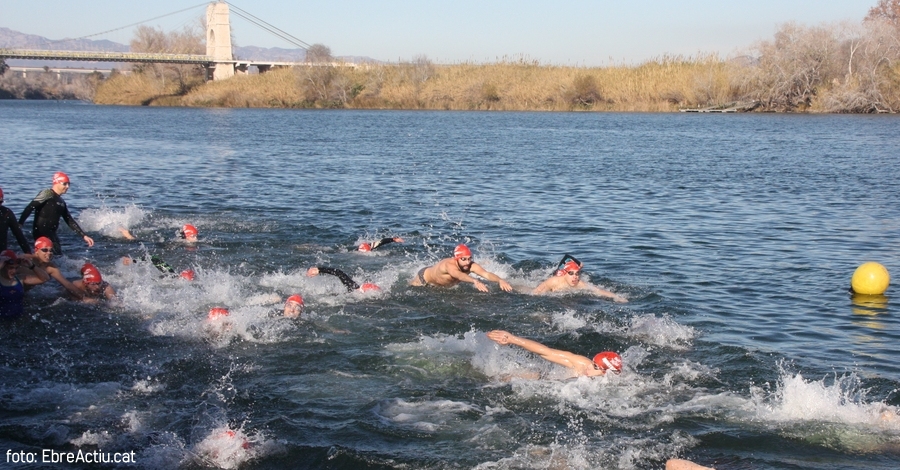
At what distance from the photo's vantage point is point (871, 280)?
42.8 ft

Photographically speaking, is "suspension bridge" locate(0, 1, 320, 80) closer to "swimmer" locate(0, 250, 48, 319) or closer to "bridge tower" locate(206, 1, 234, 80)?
"bridge tower" locate(206, 1, 234, 80)

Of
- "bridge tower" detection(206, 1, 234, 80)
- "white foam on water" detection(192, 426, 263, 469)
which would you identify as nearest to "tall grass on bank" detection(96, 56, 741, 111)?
"bridge tower" detection(206, 1, 234, 80)

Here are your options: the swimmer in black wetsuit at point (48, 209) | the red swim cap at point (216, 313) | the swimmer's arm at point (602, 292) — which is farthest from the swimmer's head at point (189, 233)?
the swimmer's arm at point (602, 292)

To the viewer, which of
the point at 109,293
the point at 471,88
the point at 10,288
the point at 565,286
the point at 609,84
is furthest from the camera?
the point at 471,88

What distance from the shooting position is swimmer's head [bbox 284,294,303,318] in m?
11.6

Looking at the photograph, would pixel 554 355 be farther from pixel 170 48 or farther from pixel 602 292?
pixel 170 48

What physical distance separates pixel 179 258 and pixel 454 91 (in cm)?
7048

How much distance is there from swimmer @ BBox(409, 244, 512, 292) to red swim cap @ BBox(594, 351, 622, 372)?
10.3 feet

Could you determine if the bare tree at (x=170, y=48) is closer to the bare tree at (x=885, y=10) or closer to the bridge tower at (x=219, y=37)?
the bridge tower at (x=219, y=37)

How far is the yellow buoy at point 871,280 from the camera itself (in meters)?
13.0

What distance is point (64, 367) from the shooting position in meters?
9.61

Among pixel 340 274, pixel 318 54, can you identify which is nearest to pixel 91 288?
pixel 340 274

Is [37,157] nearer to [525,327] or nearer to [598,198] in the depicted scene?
[598,198]

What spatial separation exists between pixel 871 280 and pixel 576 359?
21.6 ft
